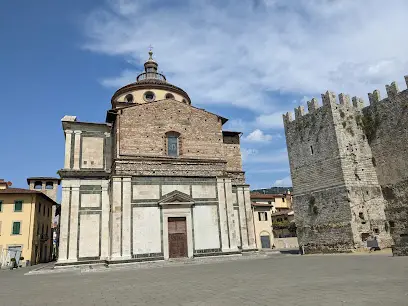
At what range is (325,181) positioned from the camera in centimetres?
2411

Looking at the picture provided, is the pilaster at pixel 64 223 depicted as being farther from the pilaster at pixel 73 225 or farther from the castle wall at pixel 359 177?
the castle wall at pixel 359 177

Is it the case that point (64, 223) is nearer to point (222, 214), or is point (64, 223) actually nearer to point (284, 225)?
point (222, 214)

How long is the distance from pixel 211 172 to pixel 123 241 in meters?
7.31

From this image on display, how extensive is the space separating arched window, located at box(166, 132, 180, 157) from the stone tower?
1102 centimetres

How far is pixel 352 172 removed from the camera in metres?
23.1

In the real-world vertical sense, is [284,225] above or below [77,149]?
below

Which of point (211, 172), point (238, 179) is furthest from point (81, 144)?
point (238, 179)

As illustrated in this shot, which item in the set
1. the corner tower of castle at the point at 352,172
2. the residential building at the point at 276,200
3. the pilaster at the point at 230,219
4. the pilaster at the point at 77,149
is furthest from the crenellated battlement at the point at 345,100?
the residential building at the point at 276,200

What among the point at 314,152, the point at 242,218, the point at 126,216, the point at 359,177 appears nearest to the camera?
the point at 126,216

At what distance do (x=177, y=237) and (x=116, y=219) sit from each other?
12.9ft

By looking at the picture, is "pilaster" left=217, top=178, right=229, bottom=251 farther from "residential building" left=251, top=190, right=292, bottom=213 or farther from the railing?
"residential building" left=251, top=190, right=292, bottom=213

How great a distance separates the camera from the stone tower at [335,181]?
2244 cm

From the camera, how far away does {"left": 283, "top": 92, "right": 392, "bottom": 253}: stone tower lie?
22.4 m

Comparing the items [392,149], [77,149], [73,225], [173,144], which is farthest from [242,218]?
[77,149]
